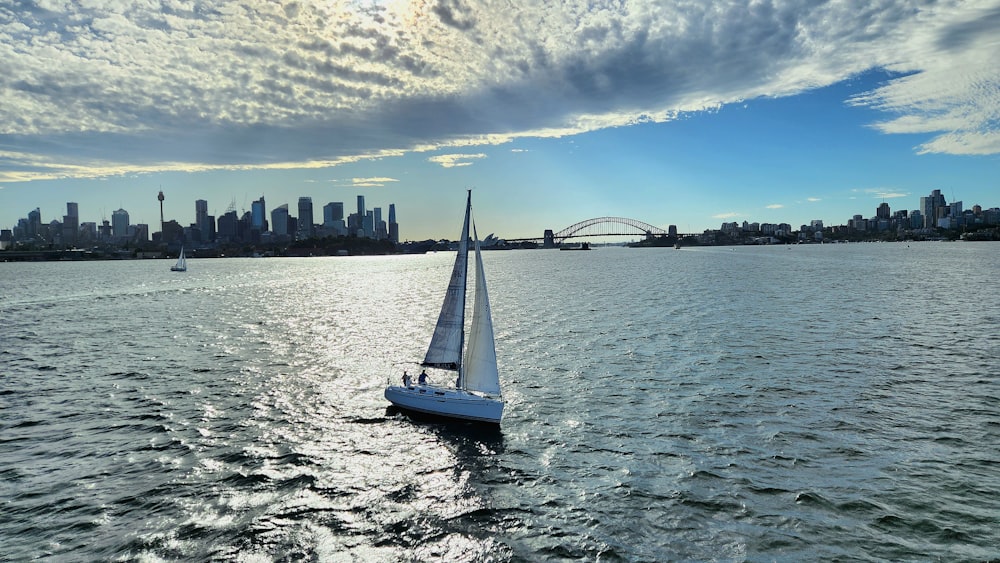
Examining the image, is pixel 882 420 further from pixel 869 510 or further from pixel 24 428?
pixel 24 428

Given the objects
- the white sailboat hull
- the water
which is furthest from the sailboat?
the water

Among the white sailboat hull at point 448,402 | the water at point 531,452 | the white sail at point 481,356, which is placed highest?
the white sail at point 481,356

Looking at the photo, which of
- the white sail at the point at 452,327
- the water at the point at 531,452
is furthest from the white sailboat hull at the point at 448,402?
the white sail at the point at 452,327

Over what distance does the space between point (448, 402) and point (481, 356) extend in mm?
3135

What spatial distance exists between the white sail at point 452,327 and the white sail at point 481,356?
37.1 inches

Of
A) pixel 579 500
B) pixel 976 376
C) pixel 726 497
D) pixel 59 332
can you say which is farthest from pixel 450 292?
pixel 59 332

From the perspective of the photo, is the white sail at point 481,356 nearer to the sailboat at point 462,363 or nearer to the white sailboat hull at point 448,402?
the sailboat at point 462,363

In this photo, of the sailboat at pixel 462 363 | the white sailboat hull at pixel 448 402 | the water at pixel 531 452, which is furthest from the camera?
the sailboat at pixel 462 363

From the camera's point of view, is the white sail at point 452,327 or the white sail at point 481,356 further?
the white sail at point 452,327

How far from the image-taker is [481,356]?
101 feet

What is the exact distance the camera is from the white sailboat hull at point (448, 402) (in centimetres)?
2939

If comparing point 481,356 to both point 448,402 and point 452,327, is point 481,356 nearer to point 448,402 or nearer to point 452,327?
point 452,327

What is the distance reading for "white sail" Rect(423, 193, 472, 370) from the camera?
30969mm

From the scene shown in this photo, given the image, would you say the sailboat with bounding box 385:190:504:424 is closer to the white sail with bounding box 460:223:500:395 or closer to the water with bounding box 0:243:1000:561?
the white sail with bounding box 460:223:500:395
